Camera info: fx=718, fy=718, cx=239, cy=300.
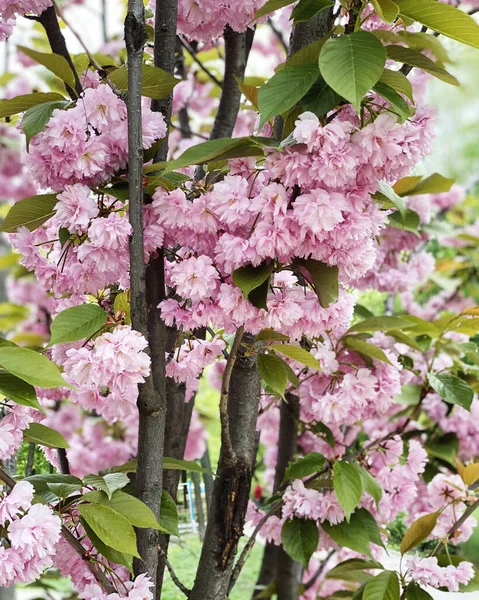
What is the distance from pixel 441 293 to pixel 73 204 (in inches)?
61.3

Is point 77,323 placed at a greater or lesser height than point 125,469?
greater

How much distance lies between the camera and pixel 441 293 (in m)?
1.97

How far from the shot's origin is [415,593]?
2.67ft

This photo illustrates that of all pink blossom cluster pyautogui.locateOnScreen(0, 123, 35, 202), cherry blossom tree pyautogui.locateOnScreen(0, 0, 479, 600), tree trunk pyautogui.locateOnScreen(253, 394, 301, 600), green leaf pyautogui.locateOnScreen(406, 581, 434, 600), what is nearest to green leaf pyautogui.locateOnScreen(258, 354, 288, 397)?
cherry blossom tree pyautogui.locateOnScreen(0, 0, 479, 600)

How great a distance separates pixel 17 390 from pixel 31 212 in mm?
161

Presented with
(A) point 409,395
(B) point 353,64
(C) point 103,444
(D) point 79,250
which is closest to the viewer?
(B) point 353,64

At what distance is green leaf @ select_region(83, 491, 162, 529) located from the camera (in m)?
0.57

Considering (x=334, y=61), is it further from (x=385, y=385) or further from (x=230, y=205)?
(x=385, y=385)

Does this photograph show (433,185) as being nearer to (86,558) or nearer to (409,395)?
(409,395)

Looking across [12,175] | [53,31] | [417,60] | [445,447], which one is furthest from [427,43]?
[12,175]

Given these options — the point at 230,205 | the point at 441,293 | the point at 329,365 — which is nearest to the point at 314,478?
the point at 329,365

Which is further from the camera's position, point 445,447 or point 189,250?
point 445,447

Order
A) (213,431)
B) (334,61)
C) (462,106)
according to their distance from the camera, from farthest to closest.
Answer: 1. (462,106)
2. (213,431)
3. (334,61)

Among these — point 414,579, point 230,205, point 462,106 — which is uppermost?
point 462,106
